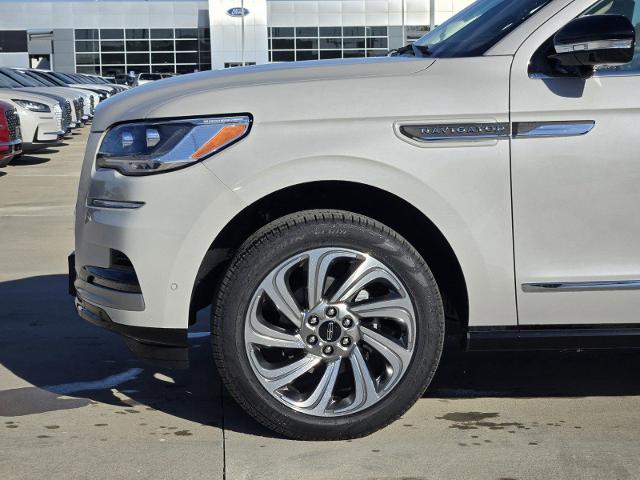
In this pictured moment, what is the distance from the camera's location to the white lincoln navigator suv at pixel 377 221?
4.04 m

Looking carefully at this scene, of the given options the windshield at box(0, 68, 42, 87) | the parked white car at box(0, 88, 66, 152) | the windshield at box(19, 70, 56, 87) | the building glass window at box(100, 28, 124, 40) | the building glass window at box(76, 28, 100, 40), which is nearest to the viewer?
the parked white car at box(0, 88, 66, 152)

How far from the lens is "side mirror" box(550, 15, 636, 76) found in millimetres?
3928

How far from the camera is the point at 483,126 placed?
405 cm

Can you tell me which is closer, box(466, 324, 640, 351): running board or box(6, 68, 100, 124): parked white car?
box(466, 324, 640, 351): running board

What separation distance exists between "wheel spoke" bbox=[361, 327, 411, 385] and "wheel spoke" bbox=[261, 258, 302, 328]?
0.97 feet

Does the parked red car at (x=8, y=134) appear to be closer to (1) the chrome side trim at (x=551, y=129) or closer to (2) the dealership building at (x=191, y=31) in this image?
(1) the chrome side trim at (x=551, y=129)

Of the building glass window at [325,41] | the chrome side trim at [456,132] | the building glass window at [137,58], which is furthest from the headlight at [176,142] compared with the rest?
the building glass window at [137,58]

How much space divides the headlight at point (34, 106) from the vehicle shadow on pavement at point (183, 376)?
1242 centimetres

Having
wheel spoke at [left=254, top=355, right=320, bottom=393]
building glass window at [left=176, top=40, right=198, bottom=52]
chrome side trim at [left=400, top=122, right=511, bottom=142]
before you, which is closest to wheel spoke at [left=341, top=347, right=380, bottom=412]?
wheel spoke at [left=254, top=355, right=320, bottom=393]

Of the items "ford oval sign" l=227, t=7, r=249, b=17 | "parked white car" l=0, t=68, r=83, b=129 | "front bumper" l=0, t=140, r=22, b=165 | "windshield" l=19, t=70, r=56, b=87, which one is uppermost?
"ford oval sign" l=227, t=7, r=249, b=17

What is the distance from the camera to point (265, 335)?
13.5ft

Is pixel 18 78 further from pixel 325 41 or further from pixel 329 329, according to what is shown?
pixel 325 41

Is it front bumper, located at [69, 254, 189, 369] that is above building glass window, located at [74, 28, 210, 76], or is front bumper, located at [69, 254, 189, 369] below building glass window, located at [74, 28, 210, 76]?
below

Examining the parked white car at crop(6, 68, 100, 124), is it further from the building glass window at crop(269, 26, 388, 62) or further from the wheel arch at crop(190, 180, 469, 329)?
the building glass window at crop(269, 26, 388, 62)
